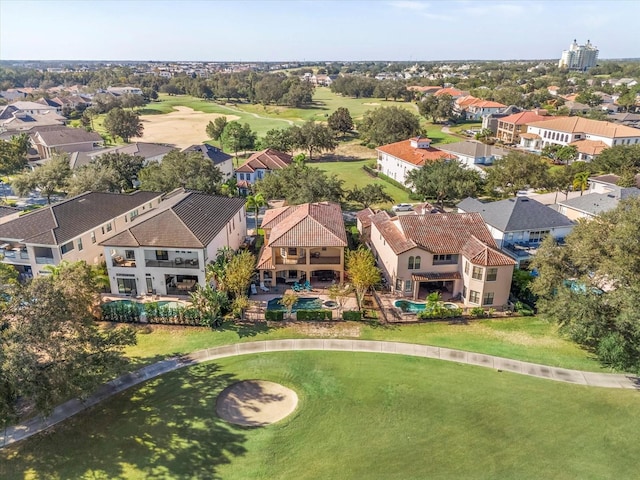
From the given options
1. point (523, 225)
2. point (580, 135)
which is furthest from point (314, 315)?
point (580, 135)

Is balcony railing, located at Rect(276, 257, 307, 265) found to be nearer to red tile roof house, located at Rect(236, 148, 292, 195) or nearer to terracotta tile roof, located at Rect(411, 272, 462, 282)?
terracotta tile roof, located at Rect(411, 272, 462, 282)

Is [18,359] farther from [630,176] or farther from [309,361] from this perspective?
[630,176]

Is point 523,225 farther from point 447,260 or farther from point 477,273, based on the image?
point 477,273

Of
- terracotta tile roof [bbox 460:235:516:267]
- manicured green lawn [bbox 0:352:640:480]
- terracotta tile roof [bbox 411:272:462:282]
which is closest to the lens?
manicured green lawn [bbox 0:352:640:480]

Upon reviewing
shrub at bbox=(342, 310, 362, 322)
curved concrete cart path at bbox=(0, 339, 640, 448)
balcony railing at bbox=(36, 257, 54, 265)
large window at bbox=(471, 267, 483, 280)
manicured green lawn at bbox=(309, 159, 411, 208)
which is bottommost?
curved concrete cart path at bbox=(0, 339, 640, 448)

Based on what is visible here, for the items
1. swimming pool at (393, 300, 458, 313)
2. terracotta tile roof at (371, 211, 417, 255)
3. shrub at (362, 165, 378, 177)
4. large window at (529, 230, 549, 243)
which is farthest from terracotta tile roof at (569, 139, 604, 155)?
swimming pool at (393, 300, 458, 313)

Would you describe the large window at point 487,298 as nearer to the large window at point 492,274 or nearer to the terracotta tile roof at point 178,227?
the large window at point 492,274

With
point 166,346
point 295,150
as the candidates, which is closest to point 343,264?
point 166,346
